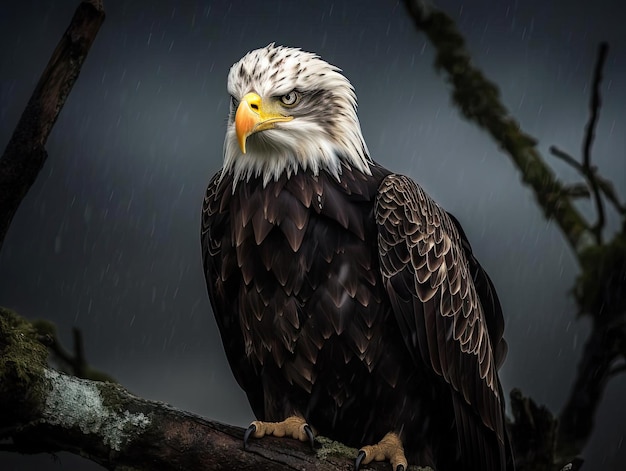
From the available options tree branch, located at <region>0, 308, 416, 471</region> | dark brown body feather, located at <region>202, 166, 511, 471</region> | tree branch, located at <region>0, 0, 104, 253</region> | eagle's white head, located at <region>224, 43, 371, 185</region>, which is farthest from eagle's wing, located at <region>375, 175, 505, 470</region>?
tree branch, located at <region>0, 0, 104, 253</region>

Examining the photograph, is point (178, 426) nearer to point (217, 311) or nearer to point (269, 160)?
point (217, 311)

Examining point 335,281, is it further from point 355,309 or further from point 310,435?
point 310,435

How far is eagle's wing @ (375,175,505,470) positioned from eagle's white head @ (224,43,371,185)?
28 centimetres

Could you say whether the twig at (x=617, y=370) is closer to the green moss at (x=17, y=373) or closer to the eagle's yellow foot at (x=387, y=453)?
the eagle's yellow foot at (x=387, y=453)

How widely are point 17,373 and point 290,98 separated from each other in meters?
1.59

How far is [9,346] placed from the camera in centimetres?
304

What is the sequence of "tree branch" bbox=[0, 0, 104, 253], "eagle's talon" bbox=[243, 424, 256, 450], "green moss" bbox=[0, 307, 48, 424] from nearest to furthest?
"green moss" bbox=[0, 307, 48, 424]
"tree branch" bbox=[0, 0, 104, 253]
"eagle's talon" bbox=[243, 424, 256, 450]

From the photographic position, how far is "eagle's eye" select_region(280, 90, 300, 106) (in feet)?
11.9

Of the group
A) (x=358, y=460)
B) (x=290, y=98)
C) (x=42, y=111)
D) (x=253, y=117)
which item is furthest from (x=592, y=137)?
(x=42, y=111)

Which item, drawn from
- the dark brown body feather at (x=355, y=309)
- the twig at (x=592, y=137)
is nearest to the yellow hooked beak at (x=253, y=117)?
the dark brown body feather at (x=355, y=309)

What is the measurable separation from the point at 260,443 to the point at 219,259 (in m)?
0.91

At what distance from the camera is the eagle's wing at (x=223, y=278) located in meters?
3.83

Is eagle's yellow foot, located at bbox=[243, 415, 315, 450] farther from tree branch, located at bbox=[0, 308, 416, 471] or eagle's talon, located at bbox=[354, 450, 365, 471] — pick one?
eagle's talon, located at bbox=[354, 450, 365, 471]

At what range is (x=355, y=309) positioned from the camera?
3.56 meters
